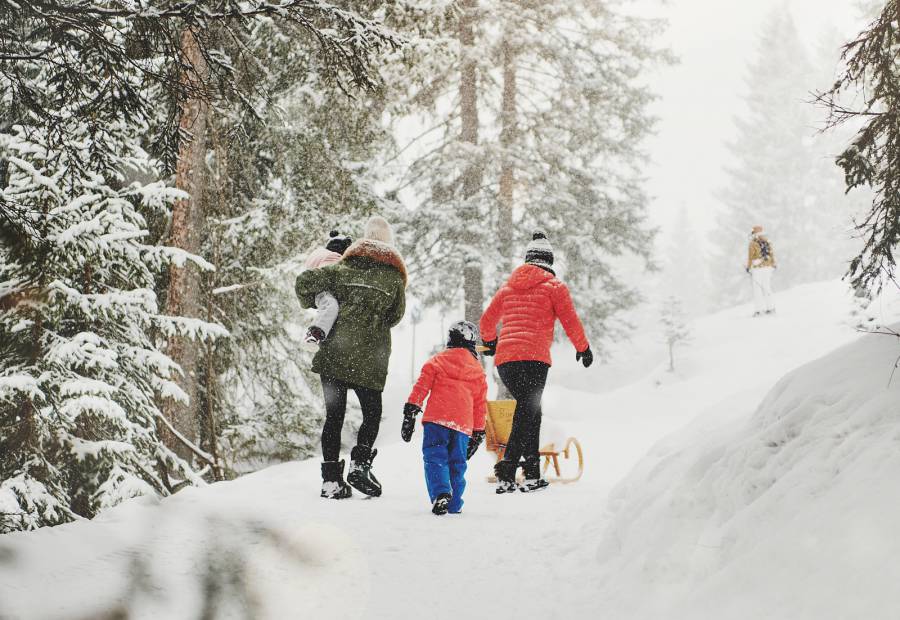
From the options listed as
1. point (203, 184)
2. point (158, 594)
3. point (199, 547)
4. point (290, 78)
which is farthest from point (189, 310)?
point (158, 594)

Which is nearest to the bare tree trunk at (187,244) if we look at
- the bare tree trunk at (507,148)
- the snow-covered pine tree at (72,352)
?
the snow-covered pine tree at (72,352)

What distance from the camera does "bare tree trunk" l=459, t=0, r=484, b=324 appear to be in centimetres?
1304

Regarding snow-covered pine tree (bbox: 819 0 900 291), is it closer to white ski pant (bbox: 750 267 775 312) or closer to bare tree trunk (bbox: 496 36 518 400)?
bare tree trunk (bbox: 496 36 518 400)

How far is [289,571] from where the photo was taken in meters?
3.41

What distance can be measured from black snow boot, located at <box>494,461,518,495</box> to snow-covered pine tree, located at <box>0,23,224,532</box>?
10.1 ft

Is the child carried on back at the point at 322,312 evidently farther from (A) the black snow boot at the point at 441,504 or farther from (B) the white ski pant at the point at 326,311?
(A) the black snow boot at the point at 441,504

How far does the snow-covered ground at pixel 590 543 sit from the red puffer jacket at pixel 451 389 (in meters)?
0.73

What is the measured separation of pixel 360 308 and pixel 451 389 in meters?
1.00

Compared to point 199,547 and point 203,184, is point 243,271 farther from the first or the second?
point 199,547

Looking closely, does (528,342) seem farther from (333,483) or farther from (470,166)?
(470,166)

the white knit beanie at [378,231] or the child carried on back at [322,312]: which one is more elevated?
the white knit beanie at [378,231]

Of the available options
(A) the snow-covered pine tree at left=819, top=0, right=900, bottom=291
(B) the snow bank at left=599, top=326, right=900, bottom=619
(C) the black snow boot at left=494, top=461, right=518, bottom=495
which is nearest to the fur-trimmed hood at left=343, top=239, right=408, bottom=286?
(C) the black snow boot at left=494, top=461, right=518, bottom=495

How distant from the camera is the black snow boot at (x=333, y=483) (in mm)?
5305

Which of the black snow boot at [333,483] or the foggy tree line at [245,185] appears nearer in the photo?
the foggy tree line at [245,185]
